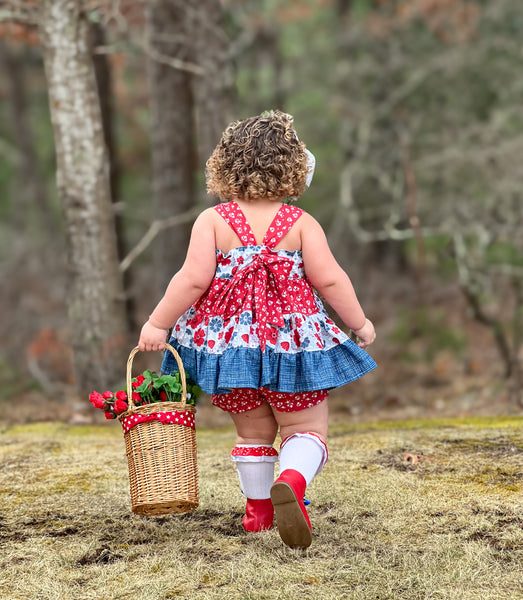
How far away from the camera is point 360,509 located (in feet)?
11.8

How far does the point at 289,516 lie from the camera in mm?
3033

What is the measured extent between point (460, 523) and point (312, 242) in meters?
1.32

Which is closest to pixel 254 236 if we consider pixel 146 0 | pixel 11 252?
pixel 146 0

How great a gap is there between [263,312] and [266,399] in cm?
40

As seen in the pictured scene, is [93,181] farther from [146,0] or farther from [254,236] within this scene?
[254,236]

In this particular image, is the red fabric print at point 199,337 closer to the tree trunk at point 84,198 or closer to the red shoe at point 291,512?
the red shoe at point 291,512

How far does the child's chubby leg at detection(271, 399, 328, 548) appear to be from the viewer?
3023 mm

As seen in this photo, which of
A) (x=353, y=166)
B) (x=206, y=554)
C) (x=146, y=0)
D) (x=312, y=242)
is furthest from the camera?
(x=353, y=166)

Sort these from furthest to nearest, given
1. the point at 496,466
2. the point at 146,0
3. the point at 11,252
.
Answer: the point at 11,252, the point at 146,0, the point at 496,466

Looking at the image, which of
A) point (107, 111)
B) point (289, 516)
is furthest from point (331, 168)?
point (289, 516)

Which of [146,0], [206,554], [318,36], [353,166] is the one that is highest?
[318,36]

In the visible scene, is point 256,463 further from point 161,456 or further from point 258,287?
point 258,287

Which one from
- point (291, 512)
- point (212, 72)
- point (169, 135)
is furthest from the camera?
point (169, 135)

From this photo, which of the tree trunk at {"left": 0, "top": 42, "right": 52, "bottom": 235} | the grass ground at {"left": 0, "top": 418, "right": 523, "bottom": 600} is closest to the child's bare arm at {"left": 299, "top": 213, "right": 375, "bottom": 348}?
the grass ground at {"left": 0, "top": 418, "right": 523, "bottom": 600}
